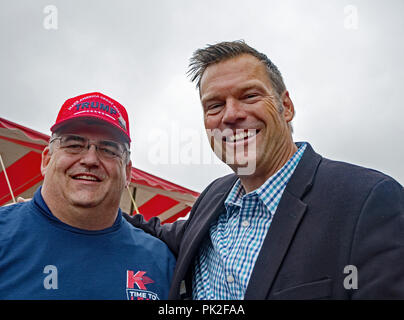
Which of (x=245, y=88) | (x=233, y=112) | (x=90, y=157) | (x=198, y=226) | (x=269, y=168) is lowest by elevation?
(x=198, y=226)

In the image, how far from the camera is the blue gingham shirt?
1.22 metres

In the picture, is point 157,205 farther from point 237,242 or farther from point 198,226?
point 237,242

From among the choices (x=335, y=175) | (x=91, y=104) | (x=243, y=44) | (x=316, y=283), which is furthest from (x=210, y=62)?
(x=316, y=283)

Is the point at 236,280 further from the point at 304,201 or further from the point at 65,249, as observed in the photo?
the point at 65,249

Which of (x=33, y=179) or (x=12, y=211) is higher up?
(x=33, y=179)

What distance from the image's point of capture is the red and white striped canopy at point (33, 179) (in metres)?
3.37

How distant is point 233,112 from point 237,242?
582mm

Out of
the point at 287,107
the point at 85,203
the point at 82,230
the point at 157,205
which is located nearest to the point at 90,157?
the point at 85,203

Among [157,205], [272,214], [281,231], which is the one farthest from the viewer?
[157,205]

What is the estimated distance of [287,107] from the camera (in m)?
1.59

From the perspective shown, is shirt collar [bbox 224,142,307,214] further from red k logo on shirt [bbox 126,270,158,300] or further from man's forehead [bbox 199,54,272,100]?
red k logo on shirt [bbox 126,270,158,300]

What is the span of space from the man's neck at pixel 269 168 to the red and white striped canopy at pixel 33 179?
2.80m

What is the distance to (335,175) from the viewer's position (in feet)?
3.90

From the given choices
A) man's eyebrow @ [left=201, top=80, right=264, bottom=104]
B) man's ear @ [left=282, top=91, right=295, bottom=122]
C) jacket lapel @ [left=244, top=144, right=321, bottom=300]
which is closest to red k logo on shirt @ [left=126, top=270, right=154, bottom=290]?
jacket lapel @ [left=244, top=144, right=321, bottom=300]
